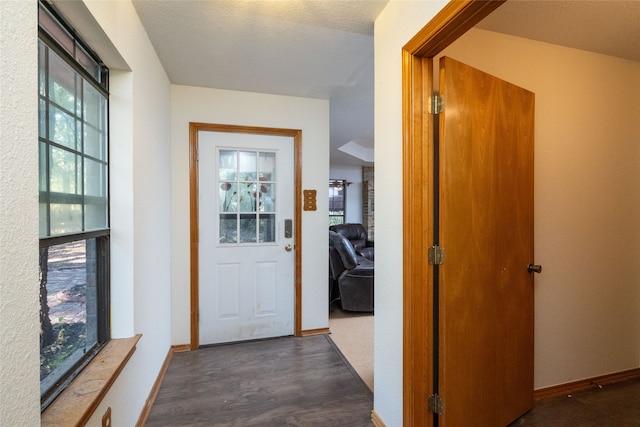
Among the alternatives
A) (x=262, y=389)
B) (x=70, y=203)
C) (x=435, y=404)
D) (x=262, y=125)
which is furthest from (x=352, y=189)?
(x=70, y=203)

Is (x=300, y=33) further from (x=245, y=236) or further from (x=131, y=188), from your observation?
Result: (x=245, y=236)

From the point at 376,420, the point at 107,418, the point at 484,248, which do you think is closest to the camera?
the point at 107,418

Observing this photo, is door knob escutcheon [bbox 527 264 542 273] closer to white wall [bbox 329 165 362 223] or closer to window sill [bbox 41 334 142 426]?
window sill [bbox 41 334 142 426]

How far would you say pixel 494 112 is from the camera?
1518 millimetres

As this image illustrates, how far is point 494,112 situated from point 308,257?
1.91 meters

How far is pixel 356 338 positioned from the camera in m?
2.76

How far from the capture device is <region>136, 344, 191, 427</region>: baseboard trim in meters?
1.63

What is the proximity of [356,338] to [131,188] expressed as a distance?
7.49 ft

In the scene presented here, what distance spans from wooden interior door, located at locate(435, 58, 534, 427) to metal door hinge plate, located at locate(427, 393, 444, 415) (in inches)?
0.9

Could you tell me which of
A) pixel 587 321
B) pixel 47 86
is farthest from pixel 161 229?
pixel 587 321

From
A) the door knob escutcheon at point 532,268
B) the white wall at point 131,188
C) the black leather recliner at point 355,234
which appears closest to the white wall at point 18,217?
the white wall at point 131,188

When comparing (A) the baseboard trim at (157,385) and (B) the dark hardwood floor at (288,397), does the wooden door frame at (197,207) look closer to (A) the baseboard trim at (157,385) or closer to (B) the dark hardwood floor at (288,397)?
(A) the baseboard trim at (157,385)

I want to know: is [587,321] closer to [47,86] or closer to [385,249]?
[385,249]

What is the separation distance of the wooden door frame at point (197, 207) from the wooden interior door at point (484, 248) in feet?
5.17
